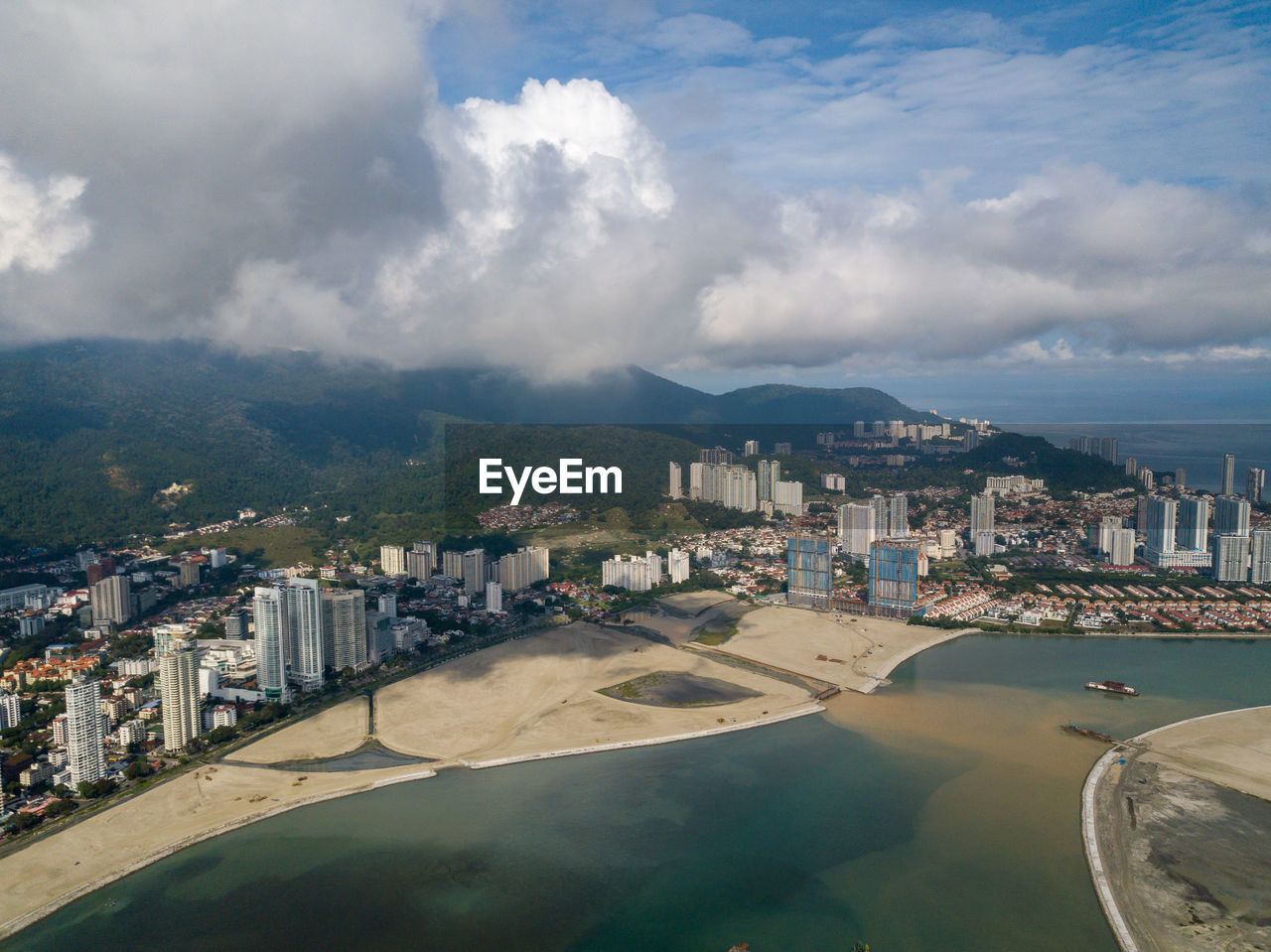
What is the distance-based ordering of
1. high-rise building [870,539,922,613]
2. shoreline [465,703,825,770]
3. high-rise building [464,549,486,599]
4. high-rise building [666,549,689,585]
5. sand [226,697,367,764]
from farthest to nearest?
high-rise building [666,549,689,585]
high-rise building [464,549,486,599]
high-rise building [870,539,922,613]
sand [226,697,367,764]
shoreline [465,703,825,770]

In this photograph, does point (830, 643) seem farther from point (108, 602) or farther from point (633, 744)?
point (108, 602)

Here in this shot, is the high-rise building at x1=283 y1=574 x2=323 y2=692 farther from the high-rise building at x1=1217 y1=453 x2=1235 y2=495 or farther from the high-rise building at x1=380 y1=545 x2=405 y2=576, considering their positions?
the high-rise building at x1=1217 y1=453 x2=1235 y2=495

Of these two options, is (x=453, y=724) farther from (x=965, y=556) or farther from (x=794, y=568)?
(x=965, y=556)

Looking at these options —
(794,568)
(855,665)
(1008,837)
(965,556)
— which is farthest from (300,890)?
(965,556)

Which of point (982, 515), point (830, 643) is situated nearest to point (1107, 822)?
point (830, 643)

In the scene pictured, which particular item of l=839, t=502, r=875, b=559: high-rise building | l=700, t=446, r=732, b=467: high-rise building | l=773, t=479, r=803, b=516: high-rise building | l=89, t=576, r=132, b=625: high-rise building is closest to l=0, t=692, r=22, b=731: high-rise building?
l=89, t=576, r=132, b=625: high-rise building

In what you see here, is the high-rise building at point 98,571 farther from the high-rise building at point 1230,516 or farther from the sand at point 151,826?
the high-rise building at point 1230,516

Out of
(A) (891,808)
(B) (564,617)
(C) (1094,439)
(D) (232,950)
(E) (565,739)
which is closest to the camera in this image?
(D) (232,950)

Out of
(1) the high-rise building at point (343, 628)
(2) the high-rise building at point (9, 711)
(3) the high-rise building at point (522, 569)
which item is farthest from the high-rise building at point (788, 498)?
(2) the high-rise building at point (9, 711)
